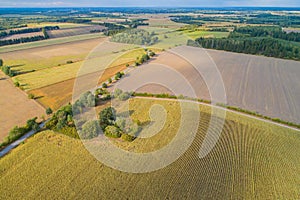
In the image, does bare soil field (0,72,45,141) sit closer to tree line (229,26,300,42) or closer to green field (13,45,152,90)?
green field (13,45,152,90)

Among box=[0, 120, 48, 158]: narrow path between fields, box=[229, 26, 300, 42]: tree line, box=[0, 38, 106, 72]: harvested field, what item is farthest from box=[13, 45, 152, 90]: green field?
box=[229, 26, 300, 42]: tree line

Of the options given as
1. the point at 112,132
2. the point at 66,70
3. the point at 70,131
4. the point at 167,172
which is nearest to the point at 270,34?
the point at 66,70

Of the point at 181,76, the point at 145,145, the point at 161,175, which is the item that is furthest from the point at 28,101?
the point at 181,76

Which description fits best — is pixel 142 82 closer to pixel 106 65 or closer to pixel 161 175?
pixel 106 65

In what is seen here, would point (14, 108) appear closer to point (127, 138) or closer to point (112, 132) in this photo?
point (112, 132)

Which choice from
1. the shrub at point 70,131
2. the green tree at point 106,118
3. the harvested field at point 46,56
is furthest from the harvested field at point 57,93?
the harvested field at point 46,56

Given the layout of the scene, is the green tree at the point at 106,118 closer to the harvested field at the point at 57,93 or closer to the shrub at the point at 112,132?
the shrub at the point at 112,132
